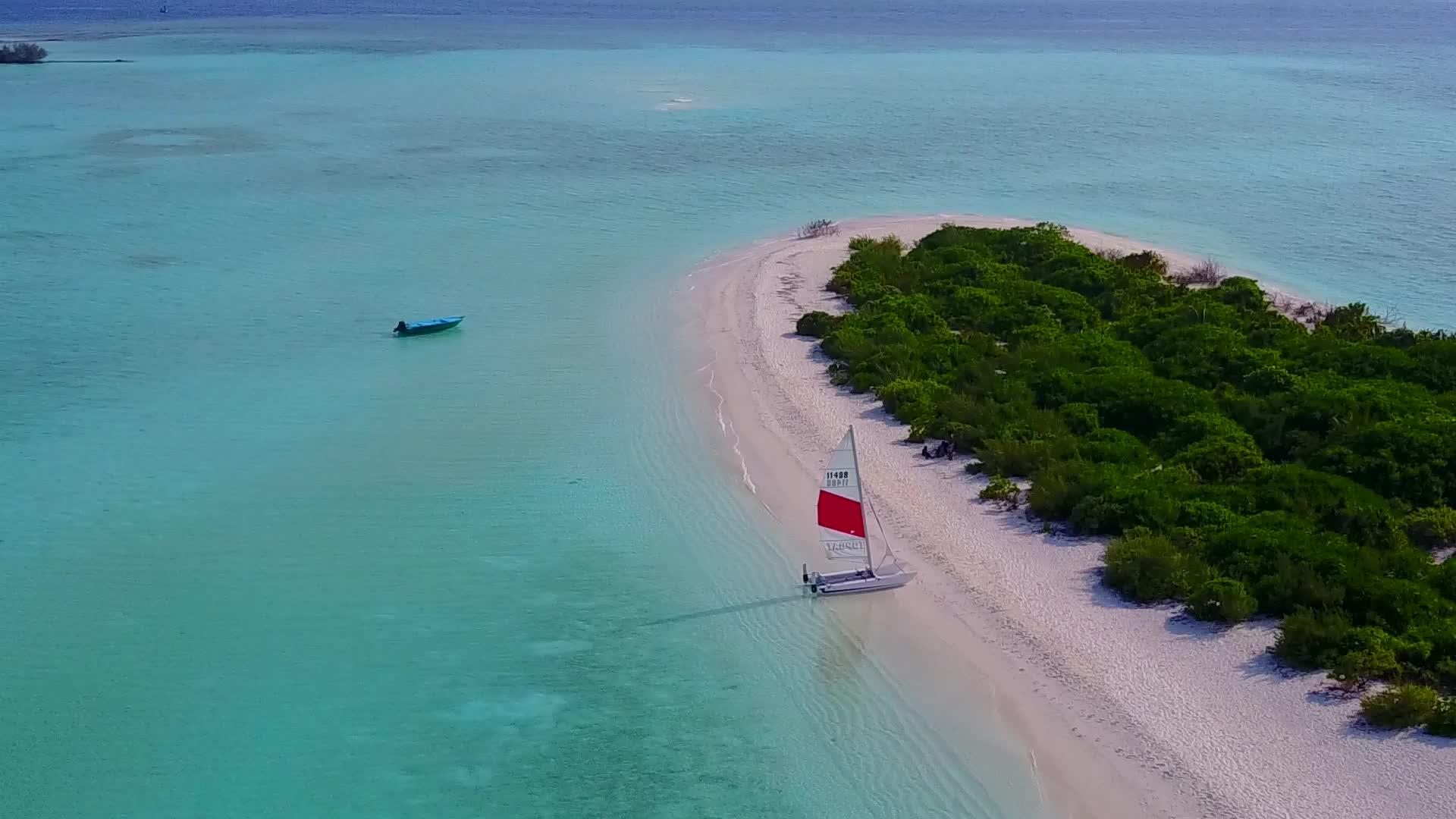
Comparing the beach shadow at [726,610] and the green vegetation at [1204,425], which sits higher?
the green vegetation at [1204,425]

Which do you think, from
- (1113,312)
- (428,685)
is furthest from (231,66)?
(428,685)

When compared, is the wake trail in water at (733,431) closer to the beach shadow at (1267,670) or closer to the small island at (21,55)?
the beach shadow at (1267,670)

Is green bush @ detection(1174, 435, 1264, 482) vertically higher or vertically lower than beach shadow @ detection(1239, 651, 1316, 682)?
higher

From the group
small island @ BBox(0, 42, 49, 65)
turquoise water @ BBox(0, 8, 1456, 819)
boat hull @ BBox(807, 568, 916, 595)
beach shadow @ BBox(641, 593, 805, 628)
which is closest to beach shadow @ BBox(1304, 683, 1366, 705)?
turquoise water @ BBox(0, 8, 1456, 819)

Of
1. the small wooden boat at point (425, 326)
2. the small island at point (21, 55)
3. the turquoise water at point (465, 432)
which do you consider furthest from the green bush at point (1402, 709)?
the small island at point (21, 55)

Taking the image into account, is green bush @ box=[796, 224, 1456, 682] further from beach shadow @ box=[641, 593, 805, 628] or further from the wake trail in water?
beach shadow @ box=[641, 593, 805, 628]

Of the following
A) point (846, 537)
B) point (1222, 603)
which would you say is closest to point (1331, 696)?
point (1222, 603)

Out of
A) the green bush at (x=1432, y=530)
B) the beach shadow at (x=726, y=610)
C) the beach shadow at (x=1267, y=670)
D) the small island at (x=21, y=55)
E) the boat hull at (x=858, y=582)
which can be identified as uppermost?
the small island at (x=21, y=55)

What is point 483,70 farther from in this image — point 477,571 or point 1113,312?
point 477,571
